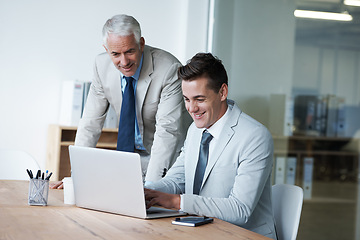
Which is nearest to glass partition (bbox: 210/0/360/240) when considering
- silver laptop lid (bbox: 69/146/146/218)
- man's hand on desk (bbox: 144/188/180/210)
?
man's hand on desk (bbox: 144/188/180/210)

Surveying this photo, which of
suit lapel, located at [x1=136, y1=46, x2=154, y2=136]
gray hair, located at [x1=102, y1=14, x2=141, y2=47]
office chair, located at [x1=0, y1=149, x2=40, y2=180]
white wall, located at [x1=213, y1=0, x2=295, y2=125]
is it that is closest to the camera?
gray hair, located at [x1=102, y1=14, x2=141, y2=47]

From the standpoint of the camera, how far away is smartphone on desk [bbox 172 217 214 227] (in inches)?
66.7

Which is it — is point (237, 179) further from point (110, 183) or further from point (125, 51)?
point (125, 51)

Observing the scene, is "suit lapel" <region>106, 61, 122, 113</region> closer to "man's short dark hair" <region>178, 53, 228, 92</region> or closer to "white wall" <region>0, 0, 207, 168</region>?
"man's short dark hair" <region>178, 53, 228, 92</region>

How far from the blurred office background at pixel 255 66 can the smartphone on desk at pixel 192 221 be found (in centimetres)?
134

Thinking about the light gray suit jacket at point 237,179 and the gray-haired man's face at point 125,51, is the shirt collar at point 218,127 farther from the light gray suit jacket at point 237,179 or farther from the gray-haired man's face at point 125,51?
the gray-haired man's face at point 125,51

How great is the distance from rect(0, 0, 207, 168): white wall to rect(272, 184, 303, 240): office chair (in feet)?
9.11

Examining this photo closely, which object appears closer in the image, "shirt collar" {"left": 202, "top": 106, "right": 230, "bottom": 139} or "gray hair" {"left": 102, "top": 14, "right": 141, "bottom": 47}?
"shirt collar" {"left": 202, "top": 106, "right": 230, "bottom": 139}

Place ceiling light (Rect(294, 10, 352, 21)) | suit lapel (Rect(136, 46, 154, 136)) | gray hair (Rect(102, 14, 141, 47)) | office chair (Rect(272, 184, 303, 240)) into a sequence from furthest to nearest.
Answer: ceiling light (Rect(294, 10, 352, 21)) < suit lapel (Rect(136, 46, 154, 136)) < gray hair (Rect(102, 14, 141, 47)) < office chair (Rect(272, 184, 303, 240))

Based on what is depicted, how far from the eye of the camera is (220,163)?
2.10 meters

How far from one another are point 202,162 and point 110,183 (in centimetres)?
50

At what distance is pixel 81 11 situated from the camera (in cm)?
Result: 458

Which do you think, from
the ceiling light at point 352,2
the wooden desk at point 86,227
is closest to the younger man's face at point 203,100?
the wooden desk at point 86,227

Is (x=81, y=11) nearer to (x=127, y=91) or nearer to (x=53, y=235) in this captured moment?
(x=127, y=91)
